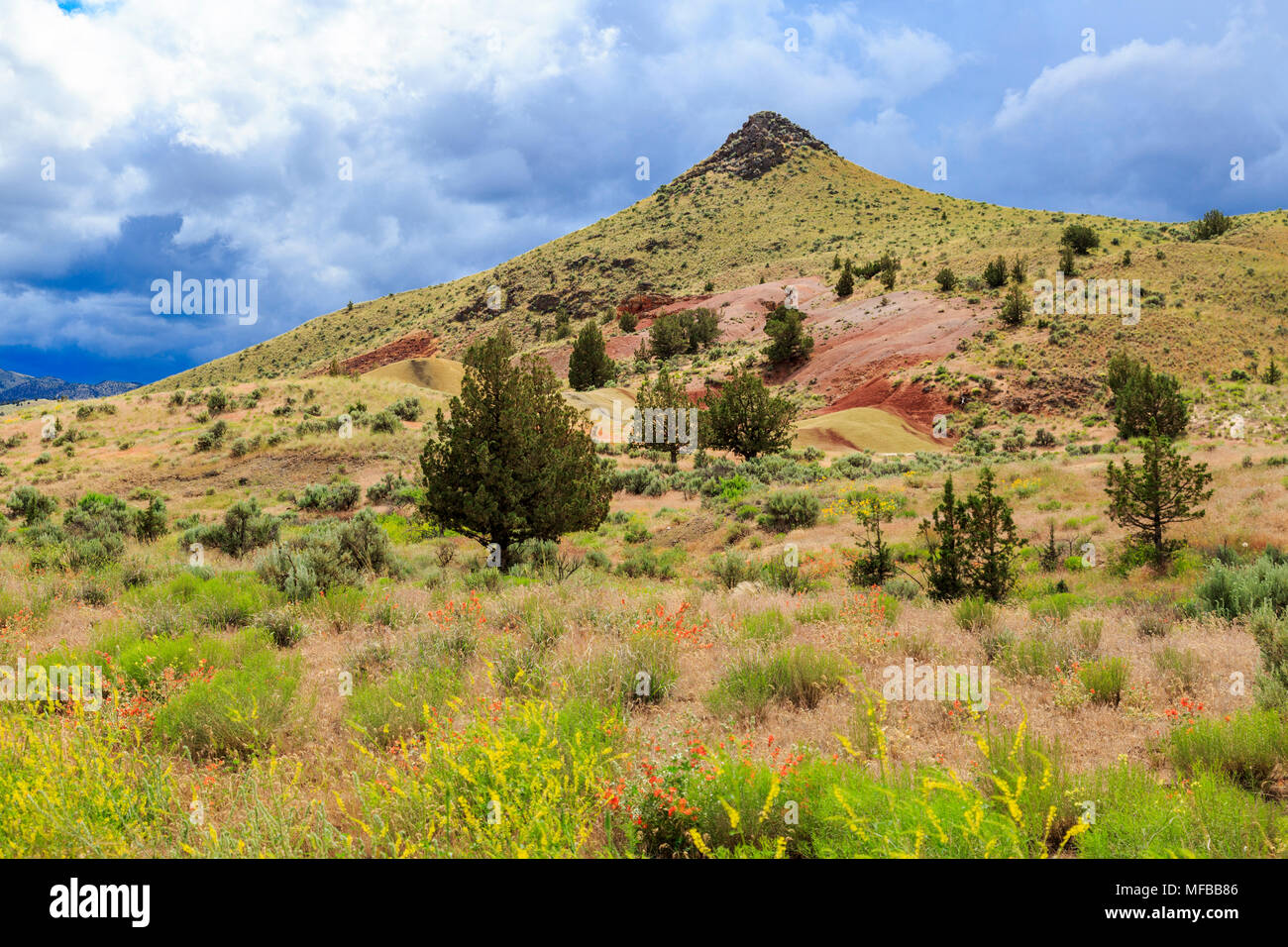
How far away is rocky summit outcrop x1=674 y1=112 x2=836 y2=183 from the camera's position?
408 ft

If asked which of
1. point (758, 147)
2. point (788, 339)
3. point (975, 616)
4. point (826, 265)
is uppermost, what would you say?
point (758, 147)

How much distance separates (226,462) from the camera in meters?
28.5

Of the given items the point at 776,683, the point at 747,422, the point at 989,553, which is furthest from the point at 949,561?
the point at 747,422

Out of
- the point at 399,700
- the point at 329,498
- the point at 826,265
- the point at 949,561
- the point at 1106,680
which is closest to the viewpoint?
the point at 399,700

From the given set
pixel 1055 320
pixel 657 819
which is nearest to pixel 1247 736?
pixel 657 819

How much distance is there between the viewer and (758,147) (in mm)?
129750

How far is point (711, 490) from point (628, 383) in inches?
1318

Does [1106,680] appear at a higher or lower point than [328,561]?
lower

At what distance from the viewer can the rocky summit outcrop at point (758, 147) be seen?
124312 mm

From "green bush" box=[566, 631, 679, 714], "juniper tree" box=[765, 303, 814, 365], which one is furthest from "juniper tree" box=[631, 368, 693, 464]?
"green bush" box=[566, 631, 679, 714]

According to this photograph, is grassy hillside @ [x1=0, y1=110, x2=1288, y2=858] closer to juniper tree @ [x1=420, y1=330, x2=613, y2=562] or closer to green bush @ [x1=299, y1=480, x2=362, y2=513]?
juniper tree @ [x1=420, y1=330, x2=613, y2=562]

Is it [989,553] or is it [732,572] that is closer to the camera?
[989,553]

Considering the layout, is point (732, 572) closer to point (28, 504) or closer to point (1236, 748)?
point (1236, 748)
